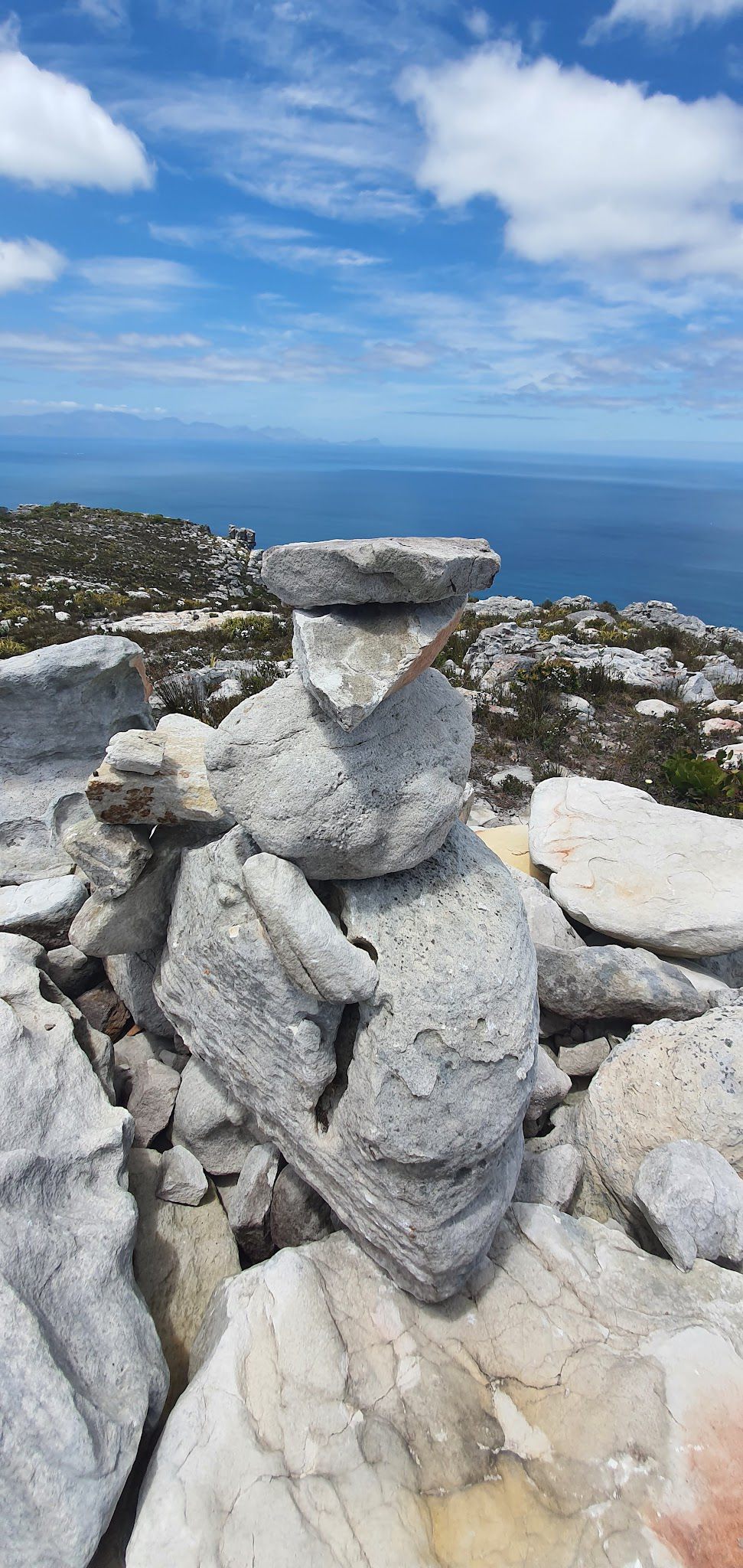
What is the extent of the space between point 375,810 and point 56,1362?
2.93 m

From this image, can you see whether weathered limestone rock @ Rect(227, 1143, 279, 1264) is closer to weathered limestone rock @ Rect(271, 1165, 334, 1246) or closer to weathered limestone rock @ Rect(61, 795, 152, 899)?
weathered limestone rock @ Rect(271, 1165, 334, 1246)

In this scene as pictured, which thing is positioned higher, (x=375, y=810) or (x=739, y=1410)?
(x=375, y=810)

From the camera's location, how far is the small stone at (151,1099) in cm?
500

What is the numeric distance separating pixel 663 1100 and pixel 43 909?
4914 millimetres

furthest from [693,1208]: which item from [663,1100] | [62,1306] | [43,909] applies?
[43,909]

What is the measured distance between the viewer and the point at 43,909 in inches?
216

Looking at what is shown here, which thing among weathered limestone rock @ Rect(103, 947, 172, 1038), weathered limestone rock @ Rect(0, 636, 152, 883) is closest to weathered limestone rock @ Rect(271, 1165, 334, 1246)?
weathered limestone rock @ Rect(103, 947, 172, 1038)

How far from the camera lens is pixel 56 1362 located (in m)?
3.08

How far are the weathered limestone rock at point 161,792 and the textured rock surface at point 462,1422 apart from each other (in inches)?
109

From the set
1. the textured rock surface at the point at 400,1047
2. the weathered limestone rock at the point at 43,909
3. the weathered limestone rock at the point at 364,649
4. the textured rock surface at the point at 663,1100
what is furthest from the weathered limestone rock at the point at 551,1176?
the weathered limestone rock at the point at 43,909

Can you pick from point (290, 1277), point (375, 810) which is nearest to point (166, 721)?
point (375, 810)

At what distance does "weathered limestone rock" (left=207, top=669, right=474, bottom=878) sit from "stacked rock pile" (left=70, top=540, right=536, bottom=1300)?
1 centimetres

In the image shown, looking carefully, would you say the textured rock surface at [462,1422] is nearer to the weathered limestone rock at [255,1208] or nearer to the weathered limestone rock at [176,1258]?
the weathered limestone rock at [176,1258]

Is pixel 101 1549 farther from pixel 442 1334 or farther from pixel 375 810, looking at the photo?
pixel 375 810
